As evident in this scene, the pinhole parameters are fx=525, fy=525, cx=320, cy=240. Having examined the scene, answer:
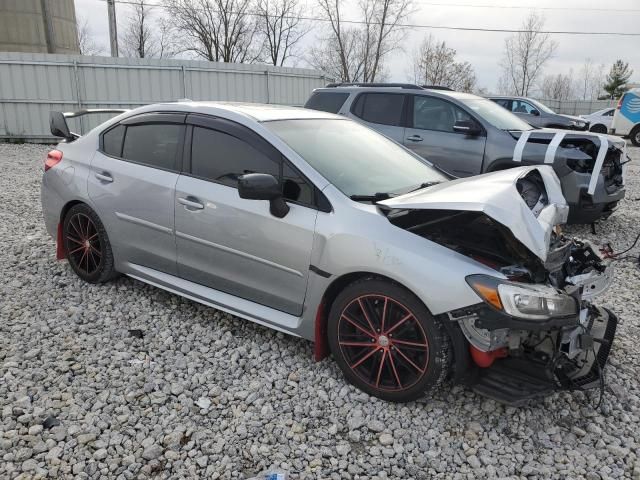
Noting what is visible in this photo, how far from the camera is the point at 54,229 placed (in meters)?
4.63

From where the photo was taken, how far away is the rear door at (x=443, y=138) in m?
7.13

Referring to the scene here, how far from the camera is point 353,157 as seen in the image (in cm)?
362

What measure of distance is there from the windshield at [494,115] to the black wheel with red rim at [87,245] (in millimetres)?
5222

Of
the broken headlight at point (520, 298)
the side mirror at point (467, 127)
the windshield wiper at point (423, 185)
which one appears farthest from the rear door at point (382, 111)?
the broken headlight at point (520, 298)

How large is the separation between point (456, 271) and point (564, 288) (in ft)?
2.53

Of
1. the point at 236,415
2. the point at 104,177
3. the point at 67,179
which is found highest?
the point at 104,177

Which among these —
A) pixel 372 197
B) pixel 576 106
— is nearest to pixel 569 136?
pixel 372 197

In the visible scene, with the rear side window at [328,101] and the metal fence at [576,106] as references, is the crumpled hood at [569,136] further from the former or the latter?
the metal fence at [576,106]

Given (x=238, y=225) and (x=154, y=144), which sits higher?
(x=154, y=144)

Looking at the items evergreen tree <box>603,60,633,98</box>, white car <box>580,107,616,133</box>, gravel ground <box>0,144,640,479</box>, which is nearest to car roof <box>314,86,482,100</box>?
gravel ground <box>0,144,640,479</box>

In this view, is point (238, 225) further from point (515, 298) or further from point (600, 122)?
point (600, 122)

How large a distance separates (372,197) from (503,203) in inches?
32.3

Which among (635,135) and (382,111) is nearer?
(382,111)

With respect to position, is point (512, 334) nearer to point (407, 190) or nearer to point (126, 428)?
point (407, 190)
